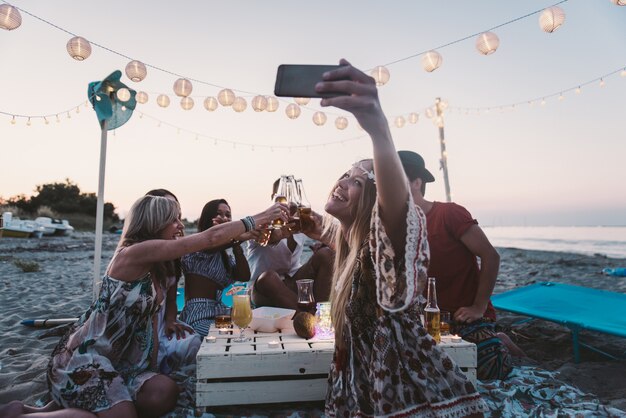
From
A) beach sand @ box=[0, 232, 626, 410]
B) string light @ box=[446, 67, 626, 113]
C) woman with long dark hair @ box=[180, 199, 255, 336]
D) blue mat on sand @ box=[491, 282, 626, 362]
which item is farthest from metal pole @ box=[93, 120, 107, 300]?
string light @ box=[446, 67, 626, 113]

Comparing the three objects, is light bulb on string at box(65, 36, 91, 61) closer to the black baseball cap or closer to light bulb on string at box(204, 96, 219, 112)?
light bulb on string at box(204, 96, 219, 112)

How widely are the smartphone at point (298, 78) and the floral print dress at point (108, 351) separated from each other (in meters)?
1.78

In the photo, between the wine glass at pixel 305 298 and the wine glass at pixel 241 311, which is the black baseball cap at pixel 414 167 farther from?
the wine glass at pixel 241 311

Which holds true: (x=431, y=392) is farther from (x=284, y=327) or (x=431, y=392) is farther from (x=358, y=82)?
(x=284, y=327)

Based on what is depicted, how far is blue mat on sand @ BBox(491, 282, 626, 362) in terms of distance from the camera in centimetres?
339

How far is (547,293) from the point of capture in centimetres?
501

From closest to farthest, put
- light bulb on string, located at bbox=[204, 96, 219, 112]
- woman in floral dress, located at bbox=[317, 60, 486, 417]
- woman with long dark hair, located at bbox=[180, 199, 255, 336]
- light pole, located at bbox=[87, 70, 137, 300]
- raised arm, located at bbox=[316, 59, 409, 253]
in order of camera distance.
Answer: raised arm, located at bbox=[316, 59, 409, 253] → woman in floral dress, located at bbox=[317, 60, 486, 417] → woman with long dark hair, located at bbox=[180, 199, 255, 336] → light pole, located at bbox=[87, 70, 137, 300] → light bulb on string, located at bbox=[204, 96, 219, 112]

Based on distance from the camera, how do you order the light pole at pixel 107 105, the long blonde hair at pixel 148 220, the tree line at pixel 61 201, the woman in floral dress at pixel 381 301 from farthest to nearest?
the tree line at pixel 61 201, the light pole at pixel 107 105, the long blonde hair at pixel 148 220, the woman in floral dress at pixel 381 301

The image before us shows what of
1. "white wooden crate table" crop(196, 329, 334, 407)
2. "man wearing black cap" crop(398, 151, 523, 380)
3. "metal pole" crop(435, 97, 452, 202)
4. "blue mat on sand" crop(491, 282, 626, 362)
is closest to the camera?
"white wooden crate table" crop(196, 329, 334, 407)

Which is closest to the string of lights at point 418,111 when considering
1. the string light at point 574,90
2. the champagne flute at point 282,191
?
the string light at point 574,90

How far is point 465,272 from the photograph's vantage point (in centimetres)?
301

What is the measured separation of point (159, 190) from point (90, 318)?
1.45 meters

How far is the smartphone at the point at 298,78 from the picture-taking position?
1033 millimetres

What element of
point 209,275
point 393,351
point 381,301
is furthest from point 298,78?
point 209,275
